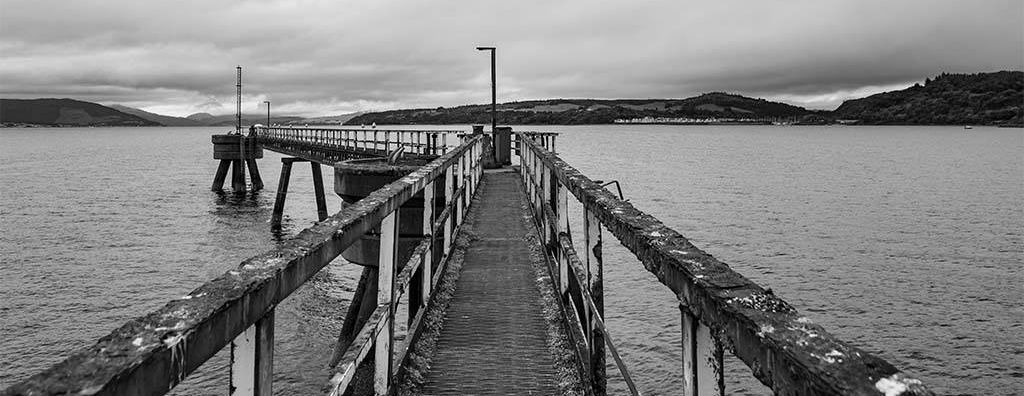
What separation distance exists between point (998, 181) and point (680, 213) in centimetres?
2783

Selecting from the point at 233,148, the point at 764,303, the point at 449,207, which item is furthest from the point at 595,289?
the point at 233,148

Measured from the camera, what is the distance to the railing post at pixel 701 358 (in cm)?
182

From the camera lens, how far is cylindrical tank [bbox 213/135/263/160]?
42344mm

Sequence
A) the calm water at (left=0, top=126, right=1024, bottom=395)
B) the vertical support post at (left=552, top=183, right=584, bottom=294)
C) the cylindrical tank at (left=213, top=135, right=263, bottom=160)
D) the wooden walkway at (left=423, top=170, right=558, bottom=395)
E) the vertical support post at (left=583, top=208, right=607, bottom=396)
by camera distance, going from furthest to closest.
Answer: the cylindrical tank at (left=213, top=135, right=263, bottom=160)
the calm water at (left=0, top=126, right=1024, bottom=395)
the vertical support post at (left=552, top=183, right=584, bottom=294)
the wooden walkway at (left=423, top=170, right=558, bottom=395)
the vertical support post at (left=583, top=208, right=607, bottom=396)

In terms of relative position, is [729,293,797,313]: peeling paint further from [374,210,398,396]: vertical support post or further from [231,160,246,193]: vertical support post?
[231,160,246,193]: vertical support post

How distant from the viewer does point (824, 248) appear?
24297mm

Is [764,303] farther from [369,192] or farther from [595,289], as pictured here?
[369,192]

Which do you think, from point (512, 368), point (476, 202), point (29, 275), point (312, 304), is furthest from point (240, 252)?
point (512, 368)

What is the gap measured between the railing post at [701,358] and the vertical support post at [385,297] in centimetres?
177

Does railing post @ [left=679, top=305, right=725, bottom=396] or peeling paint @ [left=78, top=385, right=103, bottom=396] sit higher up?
peeling paint @ [left=78, top=385, right=103, bottom=396]

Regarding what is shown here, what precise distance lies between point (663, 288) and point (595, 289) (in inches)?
638

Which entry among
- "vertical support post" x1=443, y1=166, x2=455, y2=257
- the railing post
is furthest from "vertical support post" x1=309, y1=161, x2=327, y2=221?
the railing post

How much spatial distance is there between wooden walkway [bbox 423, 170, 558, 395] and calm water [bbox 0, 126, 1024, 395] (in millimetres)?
6238

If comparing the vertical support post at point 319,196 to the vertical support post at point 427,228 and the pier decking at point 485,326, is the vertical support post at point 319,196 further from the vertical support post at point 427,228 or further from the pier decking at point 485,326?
the vertical support post at point 427,228
